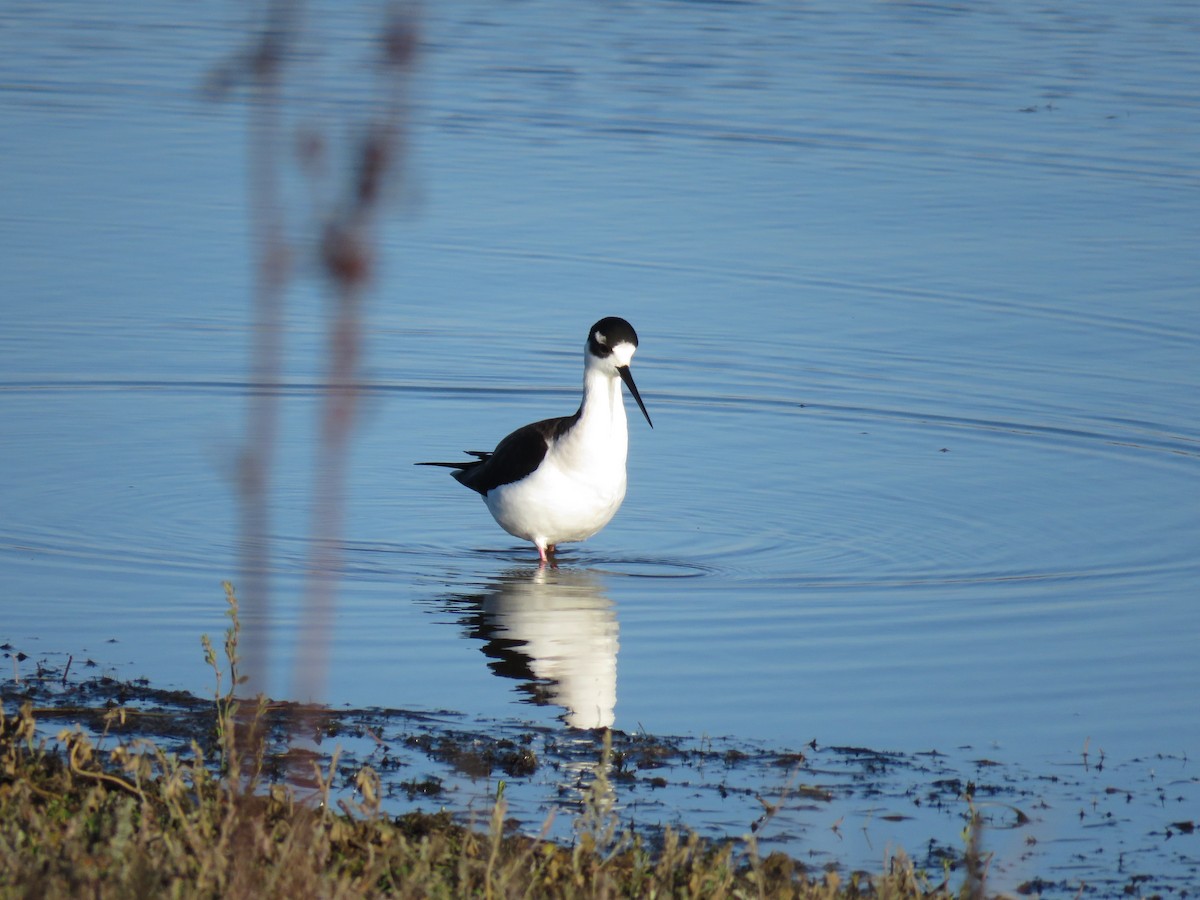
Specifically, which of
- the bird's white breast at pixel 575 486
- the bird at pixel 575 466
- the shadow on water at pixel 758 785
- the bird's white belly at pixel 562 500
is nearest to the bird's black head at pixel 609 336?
the bird at pixel 575 466

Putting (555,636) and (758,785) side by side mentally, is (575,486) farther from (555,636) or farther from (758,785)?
(758,785)

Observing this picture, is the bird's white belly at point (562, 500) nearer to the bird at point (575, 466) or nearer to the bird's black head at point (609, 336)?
the bird at point (575, 466)

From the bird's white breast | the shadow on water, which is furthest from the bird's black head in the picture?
the shadow on water

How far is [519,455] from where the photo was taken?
27.9 ft

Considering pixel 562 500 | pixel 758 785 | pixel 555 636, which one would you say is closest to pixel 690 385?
pixel 562 500

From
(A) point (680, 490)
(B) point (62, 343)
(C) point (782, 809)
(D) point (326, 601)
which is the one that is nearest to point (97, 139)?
(B) point (62, 343)

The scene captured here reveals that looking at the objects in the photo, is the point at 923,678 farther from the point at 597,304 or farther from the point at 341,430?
the point at 597,304

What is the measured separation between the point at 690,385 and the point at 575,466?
3235 millimetres

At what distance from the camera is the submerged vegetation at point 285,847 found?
12.0 ft

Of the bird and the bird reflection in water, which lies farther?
the bird

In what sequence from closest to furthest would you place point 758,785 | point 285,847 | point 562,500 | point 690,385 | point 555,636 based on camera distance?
point 285,847
point 758,785
point 555,636
point 562,500
point 690,385

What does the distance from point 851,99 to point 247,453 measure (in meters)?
18.1

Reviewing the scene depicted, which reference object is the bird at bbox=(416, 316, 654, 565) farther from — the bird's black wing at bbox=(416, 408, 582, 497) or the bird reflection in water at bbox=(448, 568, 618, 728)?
the bird reflection in water at bbox=(448, 568, 618, 728)

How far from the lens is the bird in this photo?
8.18 meters
